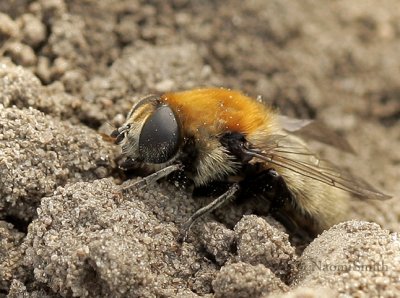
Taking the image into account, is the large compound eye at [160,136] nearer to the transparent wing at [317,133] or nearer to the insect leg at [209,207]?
the insect leg at [209,207]

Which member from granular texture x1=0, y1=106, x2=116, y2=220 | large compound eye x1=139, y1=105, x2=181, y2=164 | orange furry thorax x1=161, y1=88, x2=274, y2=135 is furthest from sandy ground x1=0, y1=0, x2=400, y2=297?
orange furry thorax x1=161, y1=88, x2=274, y2=135

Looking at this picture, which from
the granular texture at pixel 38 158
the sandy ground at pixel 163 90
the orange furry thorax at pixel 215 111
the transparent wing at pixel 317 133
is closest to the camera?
the sandy ground at pixel 163 90

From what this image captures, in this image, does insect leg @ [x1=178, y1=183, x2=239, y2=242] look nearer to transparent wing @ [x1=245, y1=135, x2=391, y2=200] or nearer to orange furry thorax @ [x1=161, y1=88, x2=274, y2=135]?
transparent wing @ [x1=245, y1=135, x2=391, y2=200]

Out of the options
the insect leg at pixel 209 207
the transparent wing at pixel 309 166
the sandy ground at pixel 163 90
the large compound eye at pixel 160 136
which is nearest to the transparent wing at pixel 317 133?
the sandy ground at pixel 163 90

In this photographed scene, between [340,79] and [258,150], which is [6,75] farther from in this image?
[340,79]

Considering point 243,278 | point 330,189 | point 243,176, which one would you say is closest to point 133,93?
point 243,176

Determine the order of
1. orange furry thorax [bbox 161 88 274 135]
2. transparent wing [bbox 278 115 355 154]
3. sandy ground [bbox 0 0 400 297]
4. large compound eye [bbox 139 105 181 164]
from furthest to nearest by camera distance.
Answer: transparent wing [bbox 278 115 355 154] < orange furry thorax [bbox 161 88 274 135] < large compound eye [bbox 139 105 181 164] < sandy ground [bbox 0 0 400 297]
